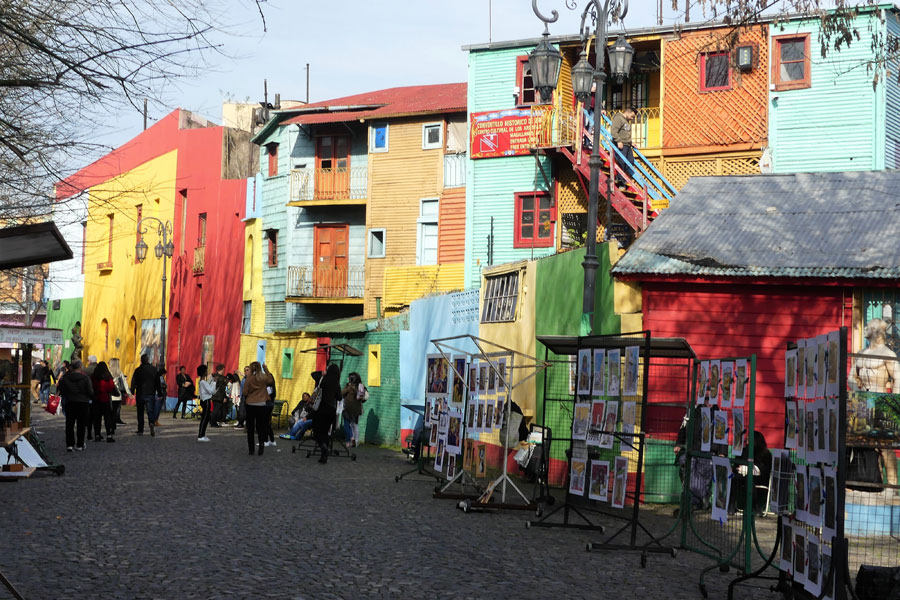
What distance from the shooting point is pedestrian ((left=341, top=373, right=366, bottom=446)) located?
25.5 m

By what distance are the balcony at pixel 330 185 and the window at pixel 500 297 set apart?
15999 mm

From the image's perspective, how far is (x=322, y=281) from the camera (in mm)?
38719

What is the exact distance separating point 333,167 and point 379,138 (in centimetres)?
267

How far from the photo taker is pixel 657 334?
16828 mm

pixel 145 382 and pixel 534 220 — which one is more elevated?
pixel 534 220

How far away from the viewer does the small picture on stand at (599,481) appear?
11.6 meters

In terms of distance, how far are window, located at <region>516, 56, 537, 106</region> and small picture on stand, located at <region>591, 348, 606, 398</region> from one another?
20493mm

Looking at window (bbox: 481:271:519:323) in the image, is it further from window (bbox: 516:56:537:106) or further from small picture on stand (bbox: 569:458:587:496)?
window (bbox: 516:56:537:106)

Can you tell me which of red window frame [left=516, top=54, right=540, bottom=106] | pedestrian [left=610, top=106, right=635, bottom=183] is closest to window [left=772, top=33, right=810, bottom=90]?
pedestrian [left=610, top=106, right=635, bottom=183]

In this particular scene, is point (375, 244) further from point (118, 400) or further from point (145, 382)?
point (145, 382)

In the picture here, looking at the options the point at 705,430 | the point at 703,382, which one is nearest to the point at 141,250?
the point at 703,382

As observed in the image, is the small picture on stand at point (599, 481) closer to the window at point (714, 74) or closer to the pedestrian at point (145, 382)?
the pedestrian at point (145, 382)

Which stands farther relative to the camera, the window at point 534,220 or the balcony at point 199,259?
the balcony at point 199,259

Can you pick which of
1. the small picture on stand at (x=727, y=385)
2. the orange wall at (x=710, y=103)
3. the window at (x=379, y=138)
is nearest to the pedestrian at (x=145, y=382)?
the window at (x=379, y=138)
